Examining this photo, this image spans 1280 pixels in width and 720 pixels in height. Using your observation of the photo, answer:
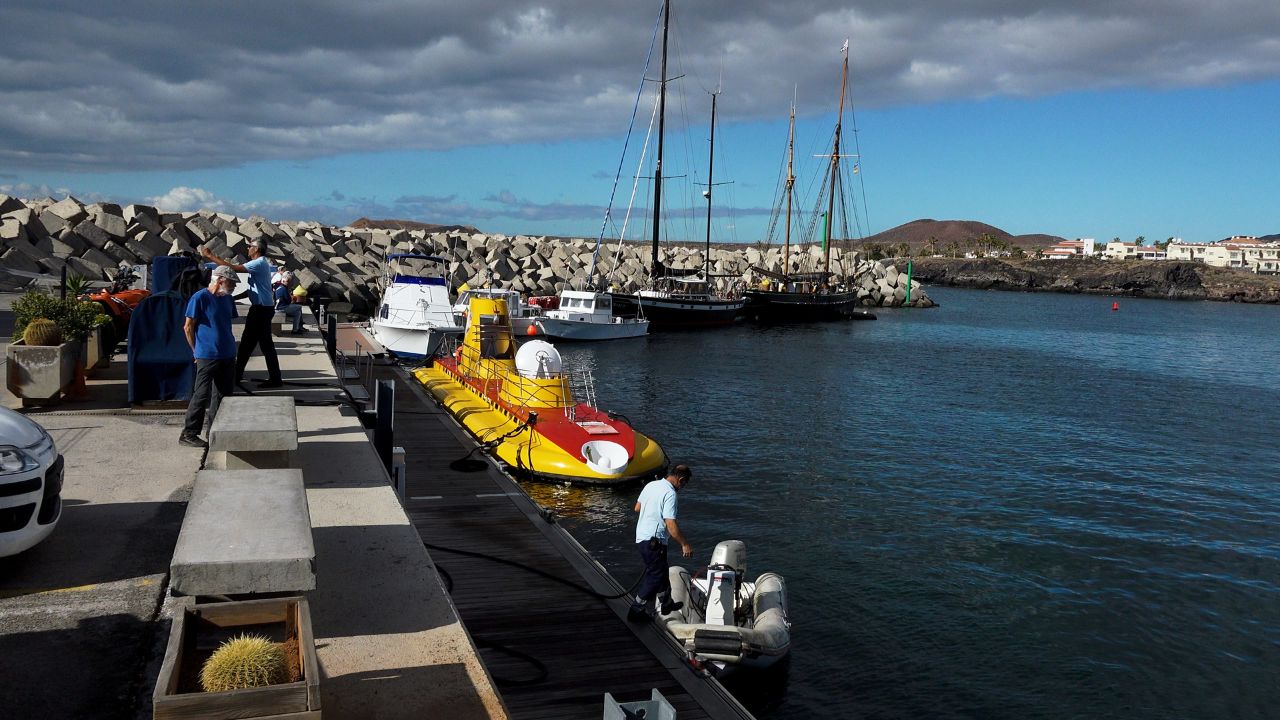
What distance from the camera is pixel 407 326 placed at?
35.0m

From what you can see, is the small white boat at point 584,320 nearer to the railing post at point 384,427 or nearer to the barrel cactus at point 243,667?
the railing post at point 384,427

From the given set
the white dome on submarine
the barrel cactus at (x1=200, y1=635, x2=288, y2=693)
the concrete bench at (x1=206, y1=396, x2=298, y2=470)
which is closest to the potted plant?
the concrete bench at (x1=206, y1=396, x2=298, y2=470)

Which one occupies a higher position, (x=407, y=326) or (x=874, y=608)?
(x=407, y=326)

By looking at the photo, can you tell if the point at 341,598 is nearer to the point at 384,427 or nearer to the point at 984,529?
the point at 384,427

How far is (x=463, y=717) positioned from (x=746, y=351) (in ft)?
155

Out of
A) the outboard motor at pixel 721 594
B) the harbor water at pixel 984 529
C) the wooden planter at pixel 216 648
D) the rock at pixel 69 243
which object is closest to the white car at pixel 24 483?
the wooden planter at pixel 216 648

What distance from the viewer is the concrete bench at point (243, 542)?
4.09 metres

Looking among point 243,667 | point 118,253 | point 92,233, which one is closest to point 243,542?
point 243,667

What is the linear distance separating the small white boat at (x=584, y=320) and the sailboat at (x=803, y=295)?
22065 millimetres

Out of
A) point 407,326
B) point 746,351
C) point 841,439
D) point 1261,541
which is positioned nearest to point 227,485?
point 1261,541

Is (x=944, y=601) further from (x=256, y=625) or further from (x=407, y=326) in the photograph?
(x=407, y=326)

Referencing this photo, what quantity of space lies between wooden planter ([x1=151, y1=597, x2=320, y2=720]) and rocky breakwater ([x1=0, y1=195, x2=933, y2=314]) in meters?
23.8

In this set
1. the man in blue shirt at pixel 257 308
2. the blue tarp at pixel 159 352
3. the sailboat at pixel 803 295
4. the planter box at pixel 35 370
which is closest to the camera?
the planter box at pixel 35 370

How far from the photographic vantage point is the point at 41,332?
988 cm
